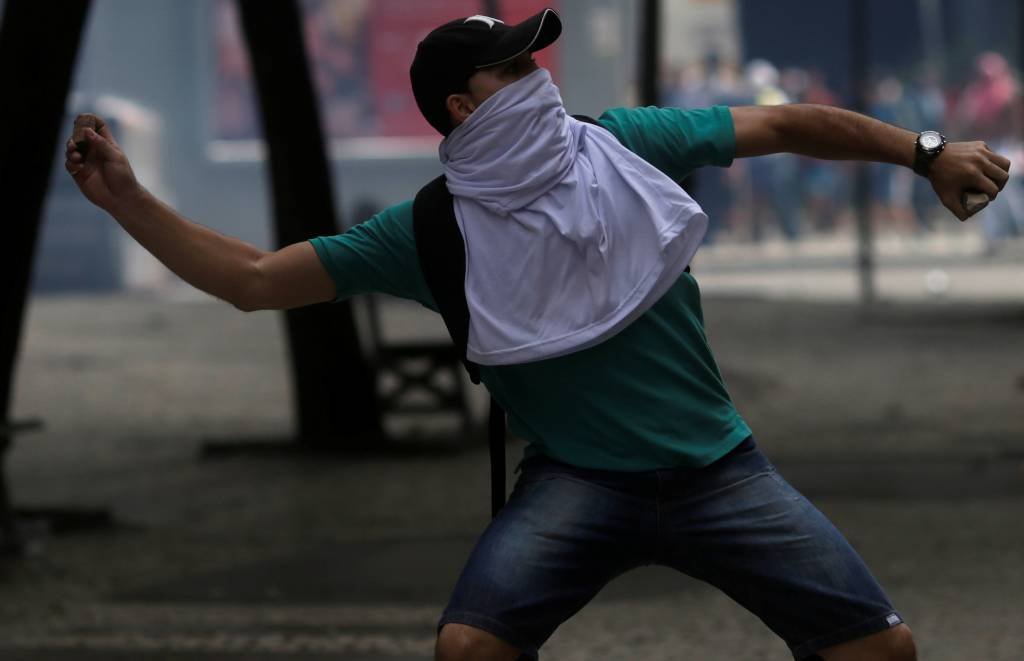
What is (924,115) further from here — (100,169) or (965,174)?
(100,169)

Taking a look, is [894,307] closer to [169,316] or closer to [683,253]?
[169,316]

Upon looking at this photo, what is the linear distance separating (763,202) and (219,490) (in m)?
18.3

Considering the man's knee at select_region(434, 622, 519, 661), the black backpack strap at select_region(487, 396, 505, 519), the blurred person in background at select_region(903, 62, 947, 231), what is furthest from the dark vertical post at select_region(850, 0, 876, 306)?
the man's knee at select_region(434, 622, 519, 661)

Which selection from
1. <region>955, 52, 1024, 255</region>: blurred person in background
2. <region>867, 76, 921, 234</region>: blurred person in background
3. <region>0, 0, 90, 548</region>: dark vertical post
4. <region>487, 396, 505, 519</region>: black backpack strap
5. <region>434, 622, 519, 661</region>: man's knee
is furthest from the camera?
<region>867, 76, 921, 234</region>: blurred person in background

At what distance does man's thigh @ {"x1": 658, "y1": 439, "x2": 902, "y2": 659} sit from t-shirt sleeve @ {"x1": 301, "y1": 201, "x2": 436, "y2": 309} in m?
0.64

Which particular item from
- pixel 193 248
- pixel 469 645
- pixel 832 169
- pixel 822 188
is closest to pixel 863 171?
pixel 832 169

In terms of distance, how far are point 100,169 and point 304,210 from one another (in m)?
7.37

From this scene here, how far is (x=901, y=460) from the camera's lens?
9.77 m

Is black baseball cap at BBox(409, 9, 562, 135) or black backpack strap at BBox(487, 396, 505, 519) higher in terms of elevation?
black baseball cap at BBox(409, 9, 562, 135)

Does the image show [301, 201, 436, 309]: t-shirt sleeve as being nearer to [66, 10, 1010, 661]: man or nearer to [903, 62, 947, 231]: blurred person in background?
[66, 10, 1010, 661]: man

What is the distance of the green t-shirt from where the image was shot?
3475mm

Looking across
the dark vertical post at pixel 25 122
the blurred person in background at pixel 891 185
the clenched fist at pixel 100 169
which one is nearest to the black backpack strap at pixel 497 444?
the clenched fist at pixel 100 169

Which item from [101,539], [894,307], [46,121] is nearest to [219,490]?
[101,539]

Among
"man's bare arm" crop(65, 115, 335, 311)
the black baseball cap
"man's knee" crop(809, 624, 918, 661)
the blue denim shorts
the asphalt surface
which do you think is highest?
the black baseball cap
